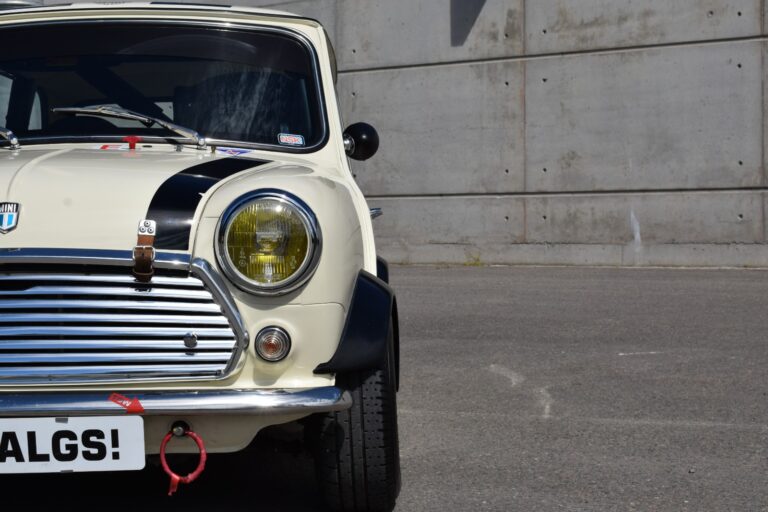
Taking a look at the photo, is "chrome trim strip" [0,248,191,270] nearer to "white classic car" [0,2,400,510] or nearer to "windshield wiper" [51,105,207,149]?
"white classic car" [0,2,400,510]

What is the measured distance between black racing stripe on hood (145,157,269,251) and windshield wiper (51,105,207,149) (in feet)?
1.82

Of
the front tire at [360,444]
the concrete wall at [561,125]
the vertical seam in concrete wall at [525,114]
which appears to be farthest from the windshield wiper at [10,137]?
the vertical seam in concrete wall at [525,114]

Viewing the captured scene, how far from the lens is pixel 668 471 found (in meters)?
3.96

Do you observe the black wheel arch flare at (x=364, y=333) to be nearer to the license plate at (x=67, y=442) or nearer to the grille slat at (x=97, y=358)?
the grille slat at (x=97, y=358)

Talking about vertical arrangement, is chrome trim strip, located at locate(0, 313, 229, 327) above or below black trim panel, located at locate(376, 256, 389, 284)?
below

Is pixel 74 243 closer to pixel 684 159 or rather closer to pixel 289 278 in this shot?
pixel 289 278

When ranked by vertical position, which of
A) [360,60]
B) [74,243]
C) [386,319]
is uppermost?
[360,60]

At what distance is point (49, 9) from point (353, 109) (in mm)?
10925

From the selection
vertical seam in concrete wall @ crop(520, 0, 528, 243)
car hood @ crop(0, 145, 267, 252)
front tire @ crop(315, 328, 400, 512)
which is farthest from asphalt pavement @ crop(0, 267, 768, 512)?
vertical seam in concrete wall @ crop(520, 0, 528, 243)

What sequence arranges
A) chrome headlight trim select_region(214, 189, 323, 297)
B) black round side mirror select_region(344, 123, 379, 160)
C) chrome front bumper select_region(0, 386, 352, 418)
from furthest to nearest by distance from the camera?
black round side mirror select_region(344, 123, 379, 160) → chrome headlight trim select_region(214, 189, 323, 297) → chrome front bumper select_region(0, 386, 352, 418)

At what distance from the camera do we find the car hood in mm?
2920

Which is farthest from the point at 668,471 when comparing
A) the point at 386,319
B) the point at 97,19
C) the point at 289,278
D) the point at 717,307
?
the point at 717,307

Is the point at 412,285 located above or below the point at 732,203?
below

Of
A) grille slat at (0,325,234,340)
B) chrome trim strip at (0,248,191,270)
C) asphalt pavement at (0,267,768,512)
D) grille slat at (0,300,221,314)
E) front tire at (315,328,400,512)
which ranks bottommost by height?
asphalt pavement at (0,267,768,512)
